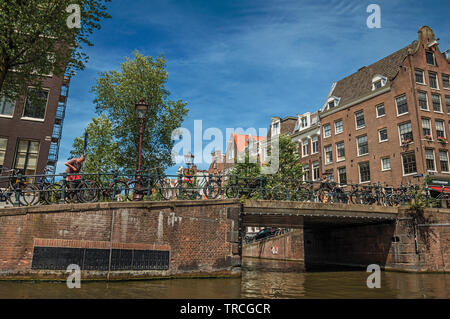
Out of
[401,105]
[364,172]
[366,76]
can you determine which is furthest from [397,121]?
[366,76]

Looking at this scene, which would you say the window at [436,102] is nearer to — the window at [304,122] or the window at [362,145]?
the window at [362,145]

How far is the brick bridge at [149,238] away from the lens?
32.2 feet

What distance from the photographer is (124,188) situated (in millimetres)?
12547

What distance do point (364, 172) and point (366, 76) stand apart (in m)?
10.2

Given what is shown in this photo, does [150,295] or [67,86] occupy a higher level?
[67,86]

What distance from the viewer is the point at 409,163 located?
26.6 metres

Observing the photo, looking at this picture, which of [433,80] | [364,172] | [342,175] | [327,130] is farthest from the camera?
[327,130]

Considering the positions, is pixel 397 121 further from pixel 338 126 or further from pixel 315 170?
pixel 315 170

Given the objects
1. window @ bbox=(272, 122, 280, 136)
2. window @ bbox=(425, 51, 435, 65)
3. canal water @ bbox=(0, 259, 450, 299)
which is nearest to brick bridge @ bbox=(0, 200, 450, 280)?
canal water @ bbox=(0, 259, 450, 299)

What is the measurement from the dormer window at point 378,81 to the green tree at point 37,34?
25.3m
